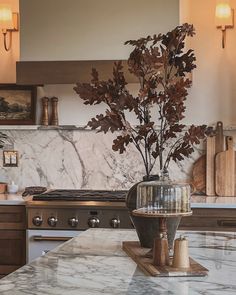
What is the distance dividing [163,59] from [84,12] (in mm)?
2189

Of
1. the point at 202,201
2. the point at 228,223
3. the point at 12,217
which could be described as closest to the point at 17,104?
the point at 12,217

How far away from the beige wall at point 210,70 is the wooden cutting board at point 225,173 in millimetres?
317

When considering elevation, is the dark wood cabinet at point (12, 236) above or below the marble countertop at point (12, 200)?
below

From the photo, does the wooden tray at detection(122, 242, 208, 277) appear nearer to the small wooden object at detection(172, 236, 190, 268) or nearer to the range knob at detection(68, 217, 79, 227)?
the small wooden object at detection(172, 236, 190, 268)

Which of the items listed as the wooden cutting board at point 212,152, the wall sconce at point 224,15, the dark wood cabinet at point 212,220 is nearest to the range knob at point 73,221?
the dark wood cabinet at point 212,220

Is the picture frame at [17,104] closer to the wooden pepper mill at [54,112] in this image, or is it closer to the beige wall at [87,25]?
the wooden pepper mill at [54,112]

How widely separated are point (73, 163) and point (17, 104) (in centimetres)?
68

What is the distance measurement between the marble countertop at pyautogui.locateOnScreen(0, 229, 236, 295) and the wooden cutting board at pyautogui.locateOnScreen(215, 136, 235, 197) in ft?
6.40

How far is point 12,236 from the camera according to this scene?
3889 millimetres

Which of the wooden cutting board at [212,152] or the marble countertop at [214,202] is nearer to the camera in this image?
the marble countertop at [214,202]

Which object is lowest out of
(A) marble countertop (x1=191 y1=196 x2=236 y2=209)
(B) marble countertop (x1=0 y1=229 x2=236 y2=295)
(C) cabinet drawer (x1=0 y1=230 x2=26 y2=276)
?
(C) cabinet drawer (x1=0 y1=230 x2=26 y2=276)

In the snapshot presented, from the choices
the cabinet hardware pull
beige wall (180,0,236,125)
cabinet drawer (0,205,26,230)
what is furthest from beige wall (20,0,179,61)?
the cabinet hardware pull

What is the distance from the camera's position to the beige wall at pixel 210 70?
4402mm

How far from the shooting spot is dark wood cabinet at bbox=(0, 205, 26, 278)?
153 inches
